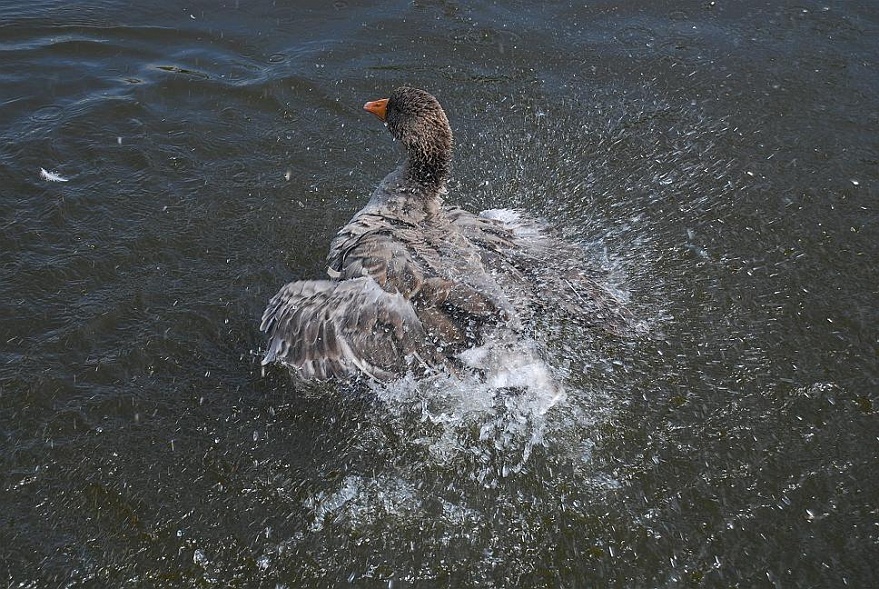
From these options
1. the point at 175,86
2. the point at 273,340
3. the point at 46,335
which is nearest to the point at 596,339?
the point at 273,340

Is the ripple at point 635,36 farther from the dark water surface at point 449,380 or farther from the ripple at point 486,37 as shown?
the ripple at point 486,37

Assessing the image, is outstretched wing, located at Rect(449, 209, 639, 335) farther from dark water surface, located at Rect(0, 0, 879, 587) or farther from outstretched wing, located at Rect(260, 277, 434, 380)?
outstretched wing, located at Rect(260, 277, 434, 380)

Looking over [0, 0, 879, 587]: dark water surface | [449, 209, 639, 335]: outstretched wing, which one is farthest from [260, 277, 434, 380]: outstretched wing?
[449, 209, 639, 335]: outstretched wing

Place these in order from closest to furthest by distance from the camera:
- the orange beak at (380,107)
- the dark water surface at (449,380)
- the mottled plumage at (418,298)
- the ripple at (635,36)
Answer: the dark water surface at (449,380), the mottled plumage at (418,298), the orange beak at (380,107), the ripple at (635,36)

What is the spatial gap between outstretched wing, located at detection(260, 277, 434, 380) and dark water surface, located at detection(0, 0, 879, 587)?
0.72 feet

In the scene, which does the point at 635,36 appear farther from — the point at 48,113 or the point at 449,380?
the point at 48,113

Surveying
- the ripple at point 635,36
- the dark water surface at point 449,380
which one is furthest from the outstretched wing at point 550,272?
the ripple at point 635,36

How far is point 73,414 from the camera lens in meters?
4.86

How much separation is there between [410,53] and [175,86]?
9.13ft

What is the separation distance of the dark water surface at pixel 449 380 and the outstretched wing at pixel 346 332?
22 cm

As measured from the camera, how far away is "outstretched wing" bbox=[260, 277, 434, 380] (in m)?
4.91

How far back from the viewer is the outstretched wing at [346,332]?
491cm

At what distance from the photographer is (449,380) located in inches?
197

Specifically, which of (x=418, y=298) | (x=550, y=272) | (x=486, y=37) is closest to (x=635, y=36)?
(x=486, y=37)
